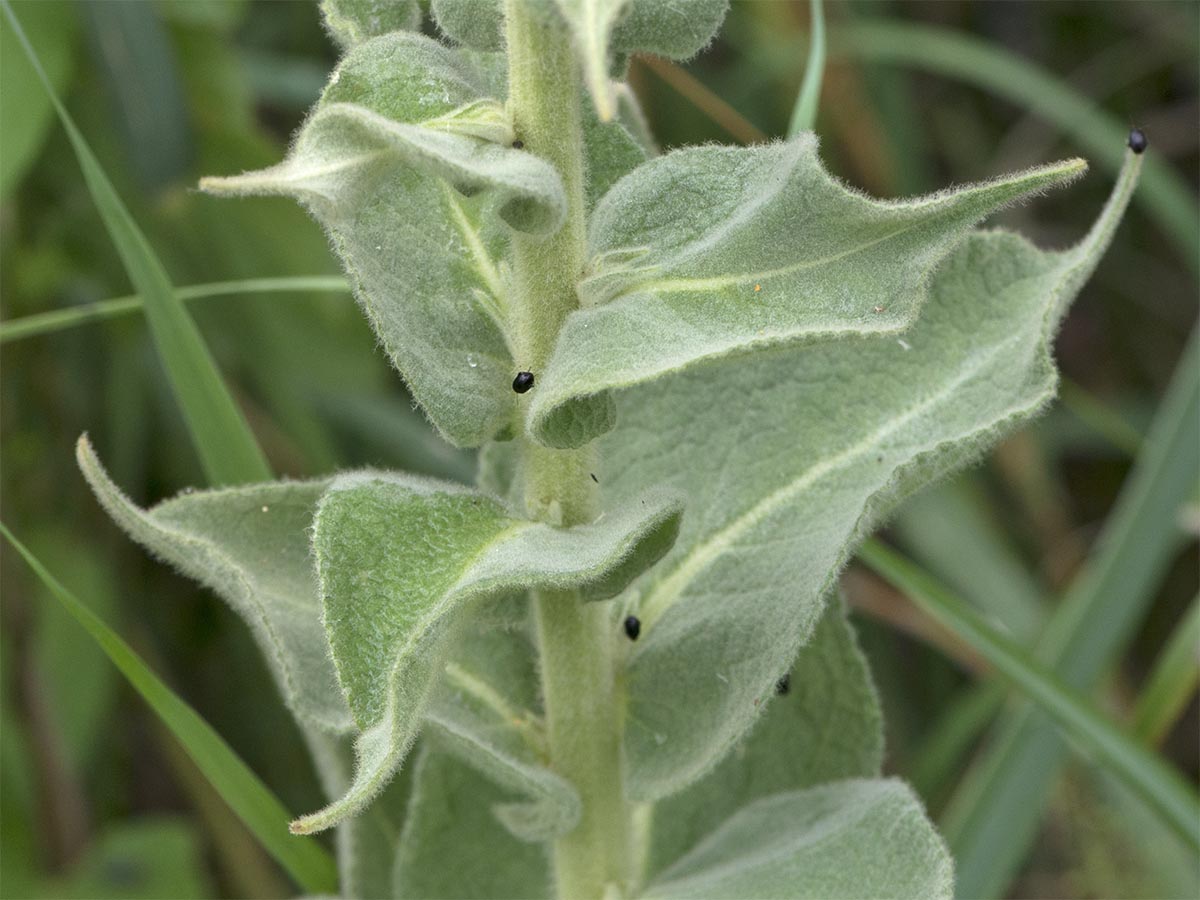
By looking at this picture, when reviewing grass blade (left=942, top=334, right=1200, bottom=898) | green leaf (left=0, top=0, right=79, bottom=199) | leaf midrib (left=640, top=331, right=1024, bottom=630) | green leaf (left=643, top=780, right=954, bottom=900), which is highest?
green leaf (left=0, top=0, right=79, bottom=199)

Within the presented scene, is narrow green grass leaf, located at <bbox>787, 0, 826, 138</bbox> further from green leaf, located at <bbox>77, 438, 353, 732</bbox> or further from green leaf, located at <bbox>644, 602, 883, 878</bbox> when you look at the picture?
green leaf, located at <bbox>77, 438, 353, 732</bbox>

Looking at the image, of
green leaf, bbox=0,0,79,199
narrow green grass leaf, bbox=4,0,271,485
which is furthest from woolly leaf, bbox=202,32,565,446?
green leaf, bbox=0,0,79,199

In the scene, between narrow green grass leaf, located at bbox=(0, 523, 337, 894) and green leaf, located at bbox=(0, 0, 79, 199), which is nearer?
narrow green grass leaf, located at bbox=(0, 523, 337, 894)

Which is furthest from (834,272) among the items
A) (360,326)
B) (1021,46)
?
(1021,46)

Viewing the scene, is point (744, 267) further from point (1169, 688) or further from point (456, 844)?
point (1169, 688)

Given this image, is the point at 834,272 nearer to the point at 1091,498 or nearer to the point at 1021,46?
the point at 1091,498

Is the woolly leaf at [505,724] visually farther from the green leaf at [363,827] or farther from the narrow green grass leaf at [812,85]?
the narrow green grass leaf at [812,85]
